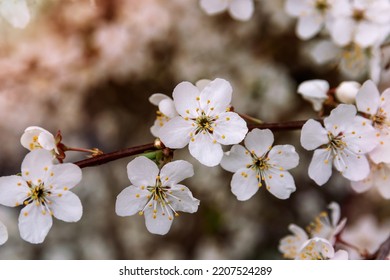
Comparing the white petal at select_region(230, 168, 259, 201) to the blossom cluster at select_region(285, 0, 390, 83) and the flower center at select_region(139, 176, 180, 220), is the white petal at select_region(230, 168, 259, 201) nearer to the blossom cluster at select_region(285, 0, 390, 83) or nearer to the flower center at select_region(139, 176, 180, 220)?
the flower center at select_region(139, 176, 180, 220)

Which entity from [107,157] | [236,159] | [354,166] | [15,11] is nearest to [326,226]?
[354,166]

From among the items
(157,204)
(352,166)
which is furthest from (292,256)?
(157,204)

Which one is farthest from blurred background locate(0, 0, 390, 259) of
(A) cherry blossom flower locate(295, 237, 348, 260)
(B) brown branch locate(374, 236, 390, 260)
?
(A) cherry blossom flower locate(295, 237, 348, 260)

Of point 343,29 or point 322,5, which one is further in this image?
point 322,5

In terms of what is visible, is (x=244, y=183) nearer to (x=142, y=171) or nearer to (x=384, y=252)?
(x=142, y=171)

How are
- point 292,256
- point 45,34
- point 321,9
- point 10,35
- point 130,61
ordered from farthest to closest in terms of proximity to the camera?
point 130,61, point 45,34, point 10,35, point 321,9, point 292,256

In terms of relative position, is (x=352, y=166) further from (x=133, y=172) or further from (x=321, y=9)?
(x=321, y=9)
